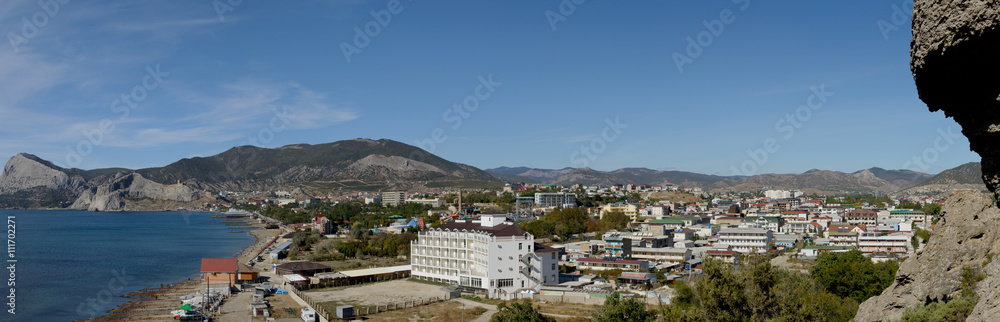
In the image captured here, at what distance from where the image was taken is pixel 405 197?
416ft

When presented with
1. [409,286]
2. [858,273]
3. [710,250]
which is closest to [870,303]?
[858,273]

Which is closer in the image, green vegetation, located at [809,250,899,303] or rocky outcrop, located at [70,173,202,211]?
green vegetation, located at [809,250,899,303]

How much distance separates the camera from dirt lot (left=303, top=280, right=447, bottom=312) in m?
27.7

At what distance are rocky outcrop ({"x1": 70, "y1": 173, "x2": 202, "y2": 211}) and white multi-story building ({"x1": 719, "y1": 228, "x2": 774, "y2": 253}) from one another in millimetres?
154865

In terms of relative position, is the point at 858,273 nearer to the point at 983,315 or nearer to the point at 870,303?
the point at 870,303

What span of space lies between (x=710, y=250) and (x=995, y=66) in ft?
130

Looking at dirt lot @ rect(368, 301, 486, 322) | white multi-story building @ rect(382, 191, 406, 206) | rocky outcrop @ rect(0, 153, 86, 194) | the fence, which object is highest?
rocky outcrop @ rect(0, 153, 86, 194)

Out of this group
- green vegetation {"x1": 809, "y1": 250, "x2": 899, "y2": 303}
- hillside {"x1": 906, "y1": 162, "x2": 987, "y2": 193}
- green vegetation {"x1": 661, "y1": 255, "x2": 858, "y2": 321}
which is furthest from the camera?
hillside {"x1": 906, "y1": 162, "x2": 987, "y2": 193}

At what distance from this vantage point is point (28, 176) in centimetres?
17288

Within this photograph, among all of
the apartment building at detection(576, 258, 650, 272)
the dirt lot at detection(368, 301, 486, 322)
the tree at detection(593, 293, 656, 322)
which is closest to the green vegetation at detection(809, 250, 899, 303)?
the apartment building at detection(576, 258, 650, 272)

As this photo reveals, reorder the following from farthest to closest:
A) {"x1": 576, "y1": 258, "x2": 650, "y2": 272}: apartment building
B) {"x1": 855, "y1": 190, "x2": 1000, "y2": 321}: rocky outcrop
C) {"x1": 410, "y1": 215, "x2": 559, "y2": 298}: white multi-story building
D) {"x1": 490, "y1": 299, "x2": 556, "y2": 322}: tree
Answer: {"x1": 576, "y1": 258, "x2": 650, "y2": 272}: apartment building < {"x1": 410, "y1": 215, "x2": 559, "y2": 298}: white multi-story building < {"x1": 490, "y1": 299, "x2": 556, "y2": 322}: tree < {"x1": 855, "y1": 190, "x2": 1000, "y2": 321}: rocky outcrop

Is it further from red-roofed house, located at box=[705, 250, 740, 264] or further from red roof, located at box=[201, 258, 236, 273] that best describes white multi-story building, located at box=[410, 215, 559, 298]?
red-roofed house, located at box=[705, 250, 740, 264]

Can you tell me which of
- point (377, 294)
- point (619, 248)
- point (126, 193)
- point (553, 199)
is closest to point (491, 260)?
point (377, 294)

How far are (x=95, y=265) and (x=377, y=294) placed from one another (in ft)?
89.8
